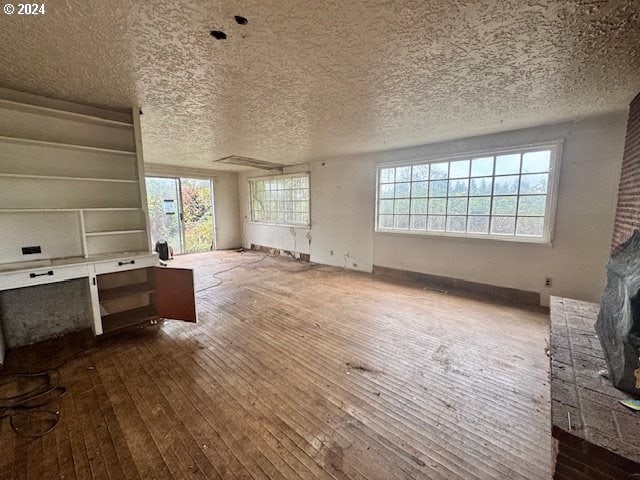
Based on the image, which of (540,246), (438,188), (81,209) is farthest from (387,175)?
(81,209)

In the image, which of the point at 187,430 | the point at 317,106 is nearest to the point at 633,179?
the point at 317,106

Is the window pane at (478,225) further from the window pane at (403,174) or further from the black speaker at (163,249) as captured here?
the black speaker at (163,249)

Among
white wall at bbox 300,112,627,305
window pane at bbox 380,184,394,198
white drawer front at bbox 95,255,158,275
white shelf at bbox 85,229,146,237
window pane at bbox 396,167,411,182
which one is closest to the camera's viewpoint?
white drawer front at bbox 95,255,158,275

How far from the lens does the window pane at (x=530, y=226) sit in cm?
348

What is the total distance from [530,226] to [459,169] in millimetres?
1269

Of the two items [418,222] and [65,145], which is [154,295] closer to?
[65,145]

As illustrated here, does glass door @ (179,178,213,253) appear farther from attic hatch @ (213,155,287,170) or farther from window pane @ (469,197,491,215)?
window pane @ (469,197,491,215)

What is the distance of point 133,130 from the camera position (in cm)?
286

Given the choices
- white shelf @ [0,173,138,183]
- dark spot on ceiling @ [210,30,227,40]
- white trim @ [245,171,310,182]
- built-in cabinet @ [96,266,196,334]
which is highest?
dark spot on ceiling @ [210,30,227,40]

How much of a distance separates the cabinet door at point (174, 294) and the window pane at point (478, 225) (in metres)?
4.00

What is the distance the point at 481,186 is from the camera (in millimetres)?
3873

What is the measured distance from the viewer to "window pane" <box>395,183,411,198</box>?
466 centimetres

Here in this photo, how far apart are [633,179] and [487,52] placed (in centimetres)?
212

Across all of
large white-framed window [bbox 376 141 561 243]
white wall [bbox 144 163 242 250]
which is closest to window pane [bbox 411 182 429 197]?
large white-framed window [bbox 376 141 561 243]
